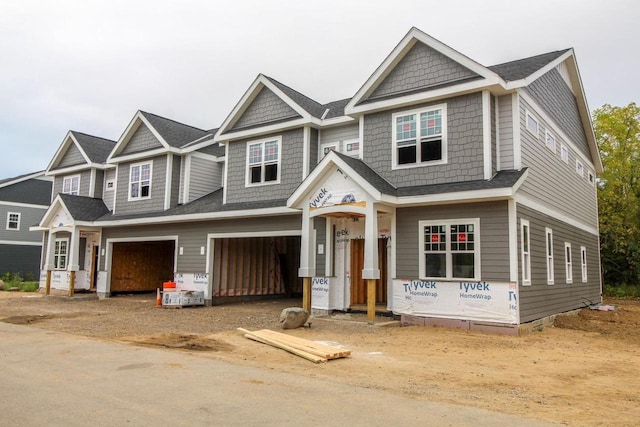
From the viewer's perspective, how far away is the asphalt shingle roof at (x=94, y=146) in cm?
2428

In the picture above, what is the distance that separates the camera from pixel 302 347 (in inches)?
364

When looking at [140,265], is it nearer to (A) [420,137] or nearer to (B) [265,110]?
(B) [265,110]

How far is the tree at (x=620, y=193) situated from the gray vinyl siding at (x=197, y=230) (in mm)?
21399

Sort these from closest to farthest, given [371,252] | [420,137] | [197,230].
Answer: [371,252] < [420,137] < [197,230]

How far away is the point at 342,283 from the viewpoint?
14586 millimetres

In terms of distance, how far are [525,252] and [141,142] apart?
1632 centimetres

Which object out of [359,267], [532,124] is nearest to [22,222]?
[359,267]

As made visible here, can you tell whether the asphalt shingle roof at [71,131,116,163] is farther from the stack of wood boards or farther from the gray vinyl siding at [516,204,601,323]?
the gray vinyl siding at [516,204,601,323]

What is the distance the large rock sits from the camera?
1197 centimetres

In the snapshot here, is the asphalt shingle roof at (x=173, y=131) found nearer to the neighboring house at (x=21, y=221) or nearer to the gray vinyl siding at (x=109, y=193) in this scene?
the gray vinyl siding at (x=109, y=193)

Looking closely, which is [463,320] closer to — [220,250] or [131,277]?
[220,250]

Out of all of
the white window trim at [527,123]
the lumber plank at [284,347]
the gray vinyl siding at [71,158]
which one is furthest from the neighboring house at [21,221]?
the white window trim at [527,123]

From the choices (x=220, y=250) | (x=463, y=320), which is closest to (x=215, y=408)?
(x=463, y=320)

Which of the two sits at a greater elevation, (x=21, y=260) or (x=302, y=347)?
(x=21, y=260)
